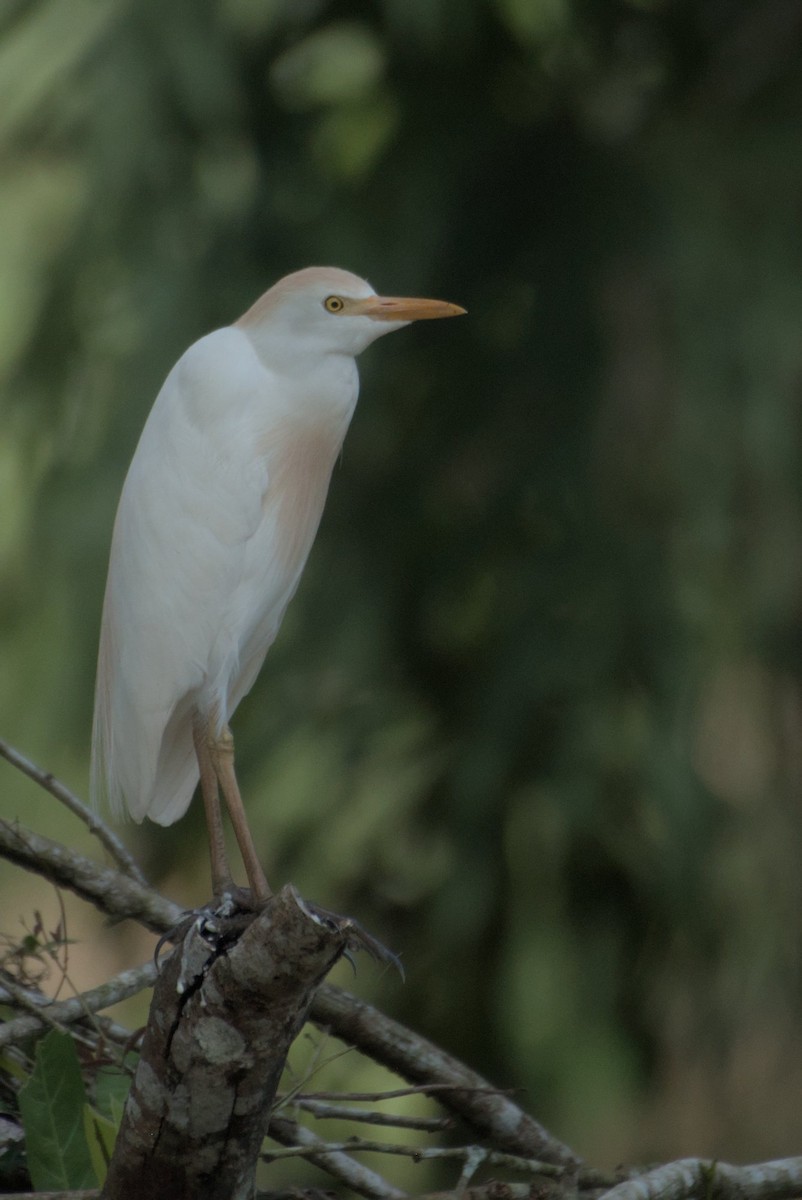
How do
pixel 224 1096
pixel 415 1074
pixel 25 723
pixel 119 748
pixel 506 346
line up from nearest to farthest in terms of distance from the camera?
pixel 224 1096 < pixel 415 1074 < pixel 119 748 < pixel 25 723 < pixel 506 346

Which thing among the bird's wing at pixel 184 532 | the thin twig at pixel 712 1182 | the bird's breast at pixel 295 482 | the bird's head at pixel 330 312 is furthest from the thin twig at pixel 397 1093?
the bird's head at pixel 330 312

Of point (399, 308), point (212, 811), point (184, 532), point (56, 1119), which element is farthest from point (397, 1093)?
point (399, 308)

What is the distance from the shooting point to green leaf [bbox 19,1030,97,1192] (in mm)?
1581

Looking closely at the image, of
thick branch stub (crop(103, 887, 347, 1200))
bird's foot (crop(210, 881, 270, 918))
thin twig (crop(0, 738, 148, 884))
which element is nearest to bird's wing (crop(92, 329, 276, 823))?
thin twig (crop(0, 738, 148, 884))

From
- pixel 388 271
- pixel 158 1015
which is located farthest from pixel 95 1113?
pixel 388 271

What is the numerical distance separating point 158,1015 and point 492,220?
2.29 meters

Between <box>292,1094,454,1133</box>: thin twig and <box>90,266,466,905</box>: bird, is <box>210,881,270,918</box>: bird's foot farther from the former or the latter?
<box>292,1094,454,1133</box>: thin twig

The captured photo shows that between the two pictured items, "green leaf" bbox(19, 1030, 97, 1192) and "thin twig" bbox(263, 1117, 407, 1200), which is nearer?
"green leaf" bbox(19, 1030, 97, 1192)

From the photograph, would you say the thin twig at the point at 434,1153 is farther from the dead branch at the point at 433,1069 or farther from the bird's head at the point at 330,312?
the bird's head at the point at 330,312

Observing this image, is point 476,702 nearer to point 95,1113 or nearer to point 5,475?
point 5,475

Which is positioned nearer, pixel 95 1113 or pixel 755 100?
pixel 95 1113

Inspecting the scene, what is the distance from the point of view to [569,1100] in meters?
3.10

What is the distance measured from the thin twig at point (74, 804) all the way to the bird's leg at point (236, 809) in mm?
145

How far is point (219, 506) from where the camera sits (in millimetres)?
2047
